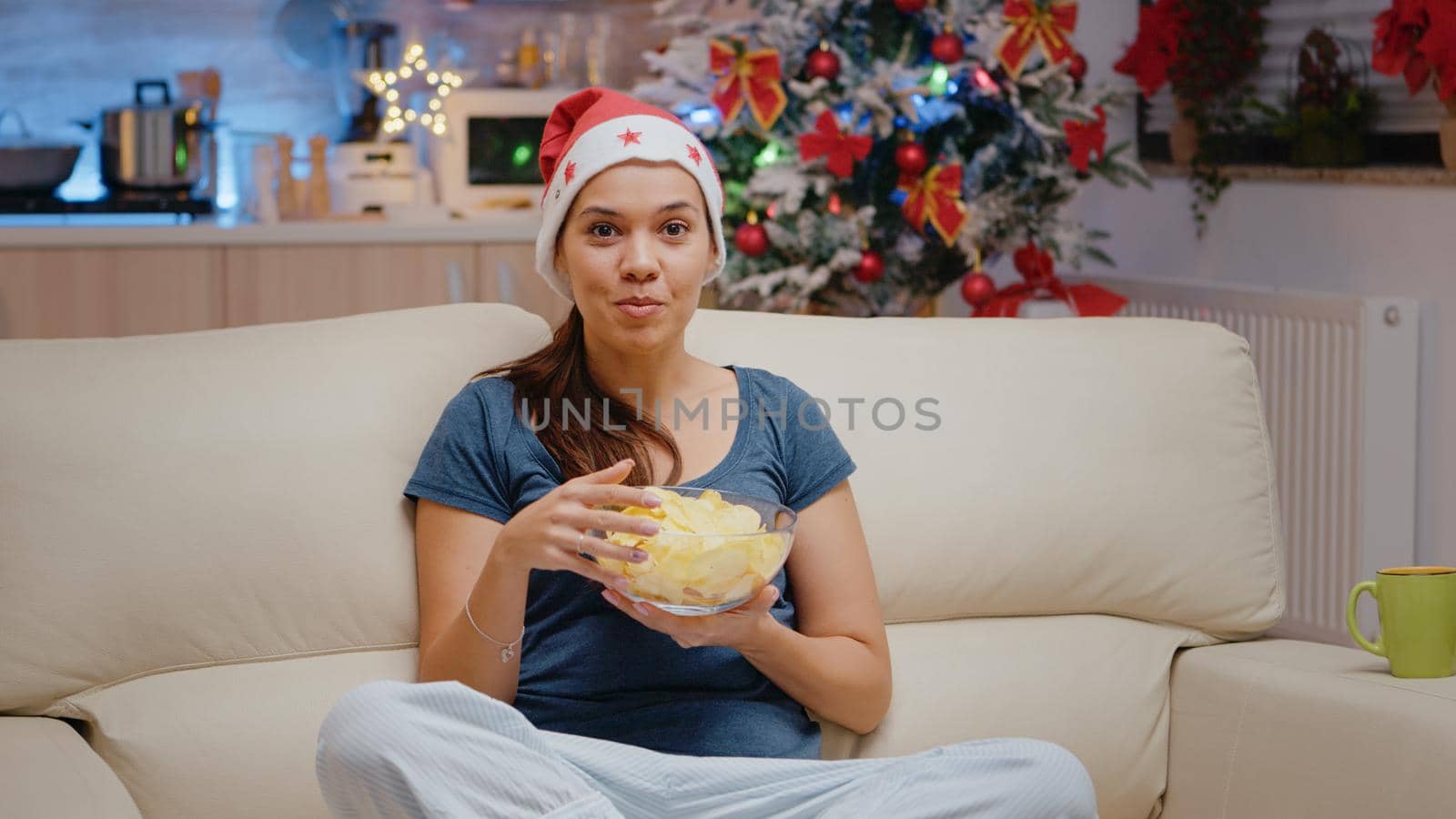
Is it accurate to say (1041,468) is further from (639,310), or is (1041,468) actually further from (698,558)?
(698,558)

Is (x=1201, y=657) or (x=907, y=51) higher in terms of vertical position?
(x=907, y=51)

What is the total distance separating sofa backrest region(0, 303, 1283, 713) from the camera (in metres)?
1.67

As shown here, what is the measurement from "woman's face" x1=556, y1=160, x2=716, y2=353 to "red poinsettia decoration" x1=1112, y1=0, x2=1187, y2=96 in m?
2.62

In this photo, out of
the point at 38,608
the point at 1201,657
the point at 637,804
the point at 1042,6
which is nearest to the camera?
the point at 637,804

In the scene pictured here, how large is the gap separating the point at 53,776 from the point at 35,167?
11.0 feet

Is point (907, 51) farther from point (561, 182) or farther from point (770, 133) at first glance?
point (561, 182)

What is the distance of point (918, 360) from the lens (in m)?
2.02

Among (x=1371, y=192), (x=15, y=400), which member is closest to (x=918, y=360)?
(x=15, y=400)

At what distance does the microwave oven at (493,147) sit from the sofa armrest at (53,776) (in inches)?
128

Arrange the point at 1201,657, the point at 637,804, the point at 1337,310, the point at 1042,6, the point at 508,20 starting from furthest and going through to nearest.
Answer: the point at 508,20
the point at 1042,6
the point at 1337,310
the point at 1201,657
the point at 637,804

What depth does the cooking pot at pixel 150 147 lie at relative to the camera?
4438mm

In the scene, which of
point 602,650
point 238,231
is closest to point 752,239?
point 238,231

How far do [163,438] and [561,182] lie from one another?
516 mm

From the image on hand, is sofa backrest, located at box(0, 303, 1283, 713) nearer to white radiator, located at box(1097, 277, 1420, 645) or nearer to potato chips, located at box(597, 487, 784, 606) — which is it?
potato chips, located at box(597, 487, 784, 606)
